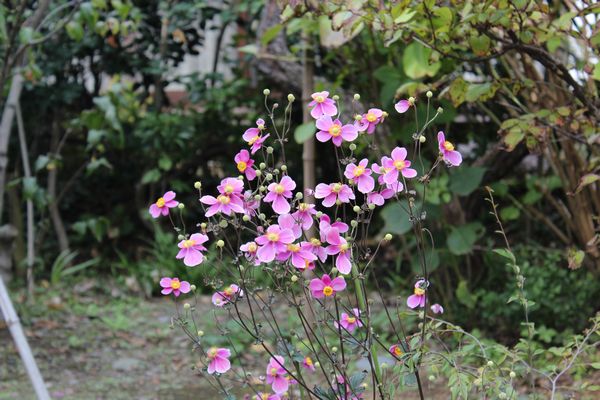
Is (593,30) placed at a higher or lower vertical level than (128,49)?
higher

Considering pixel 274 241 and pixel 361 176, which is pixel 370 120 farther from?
pixel 274 241

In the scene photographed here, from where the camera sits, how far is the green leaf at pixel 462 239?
384 centimetres

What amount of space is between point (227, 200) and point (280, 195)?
102mm

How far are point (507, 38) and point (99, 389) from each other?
2078 mm

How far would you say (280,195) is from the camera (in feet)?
5.27

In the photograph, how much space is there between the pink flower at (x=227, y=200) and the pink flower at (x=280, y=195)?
7cm

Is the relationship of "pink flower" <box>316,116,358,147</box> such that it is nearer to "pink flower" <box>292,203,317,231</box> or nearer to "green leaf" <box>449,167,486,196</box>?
"pink flower" <box>292,203,317,231</box>

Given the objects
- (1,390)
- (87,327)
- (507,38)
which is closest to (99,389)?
(1,390)

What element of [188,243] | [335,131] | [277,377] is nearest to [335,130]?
[335,131]

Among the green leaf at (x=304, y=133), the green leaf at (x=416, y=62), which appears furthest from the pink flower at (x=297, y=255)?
the green leaf at (x=304, y=133)

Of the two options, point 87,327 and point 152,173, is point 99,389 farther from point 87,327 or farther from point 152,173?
point 152,173

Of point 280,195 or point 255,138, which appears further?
point 255,138

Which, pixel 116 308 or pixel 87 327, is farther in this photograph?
pixel 116 308

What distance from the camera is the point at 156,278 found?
16.9 feet
